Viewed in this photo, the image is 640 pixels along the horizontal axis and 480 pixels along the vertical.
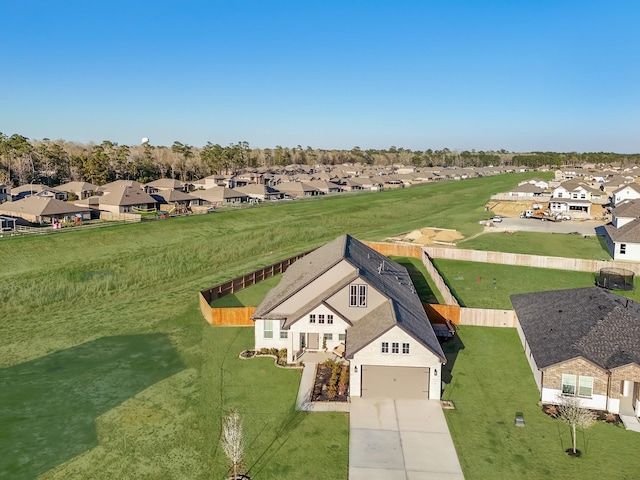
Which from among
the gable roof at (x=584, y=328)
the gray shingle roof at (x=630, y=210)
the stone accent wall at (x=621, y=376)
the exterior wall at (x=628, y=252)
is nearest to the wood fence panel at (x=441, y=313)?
the gable roof at (x=584, y=328)

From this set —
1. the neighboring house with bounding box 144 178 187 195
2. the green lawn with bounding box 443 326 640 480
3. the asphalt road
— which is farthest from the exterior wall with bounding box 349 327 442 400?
the neighboring house with bounding box 144 178 187 195

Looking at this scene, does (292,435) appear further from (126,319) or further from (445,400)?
(126,319)

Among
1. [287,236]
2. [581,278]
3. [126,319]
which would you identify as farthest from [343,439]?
[287,236]

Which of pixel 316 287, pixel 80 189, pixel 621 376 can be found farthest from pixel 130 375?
pixel 80 189

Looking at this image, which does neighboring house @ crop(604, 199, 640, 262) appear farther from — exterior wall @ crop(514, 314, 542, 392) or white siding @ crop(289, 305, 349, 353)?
white siding @ crop(289, 305, 349, 353)

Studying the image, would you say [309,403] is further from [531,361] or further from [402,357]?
[531,361]

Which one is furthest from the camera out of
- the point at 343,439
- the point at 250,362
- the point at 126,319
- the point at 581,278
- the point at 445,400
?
the point at 581,278
